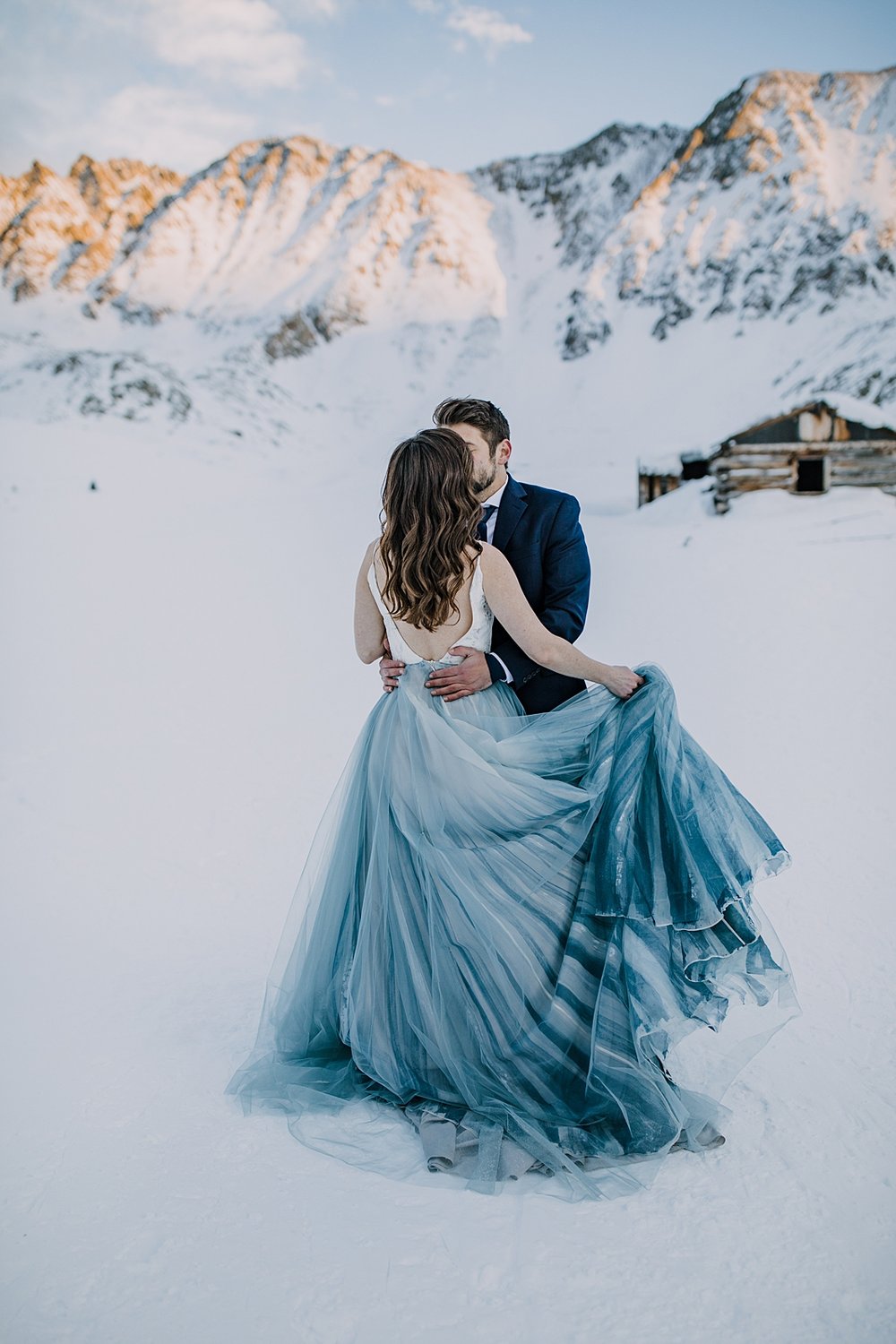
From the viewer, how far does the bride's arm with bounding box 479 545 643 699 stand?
2572 mm

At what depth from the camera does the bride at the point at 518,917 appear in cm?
237

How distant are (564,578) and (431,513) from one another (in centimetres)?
52

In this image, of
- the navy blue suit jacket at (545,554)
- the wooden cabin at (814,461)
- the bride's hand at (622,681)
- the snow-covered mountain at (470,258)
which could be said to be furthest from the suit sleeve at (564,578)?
the snow-covered mountain at (470,258)

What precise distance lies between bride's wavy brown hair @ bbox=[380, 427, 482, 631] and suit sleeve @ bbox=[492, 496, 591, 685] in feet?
1.07

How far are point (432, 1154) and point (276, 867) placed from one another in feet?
8.05

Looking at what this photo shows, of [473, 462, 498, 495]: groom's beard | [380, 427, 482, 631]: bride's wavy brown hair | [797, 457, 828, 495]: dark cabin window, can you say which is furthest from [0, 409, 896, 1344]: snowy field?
[797, 457, 828, 495]: dark cabin window

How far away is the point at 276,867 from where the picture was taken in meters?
4.65

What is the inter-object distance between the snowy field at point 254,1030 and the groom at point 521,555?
50.6 inches

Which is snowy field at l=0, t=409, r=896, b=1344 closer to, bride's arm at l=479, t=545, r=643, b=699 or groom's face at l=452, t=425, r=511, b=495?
bride's arm at l=479, t=545, r=643, b=699

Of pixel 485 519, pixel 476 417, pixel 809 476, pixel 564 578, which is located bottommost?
pixel 564 578

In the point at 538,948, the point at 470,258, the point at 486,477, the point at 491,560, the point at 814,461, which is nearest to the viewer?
the point at 538,948

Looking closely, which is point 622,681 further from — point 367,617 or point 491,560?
point 367,617

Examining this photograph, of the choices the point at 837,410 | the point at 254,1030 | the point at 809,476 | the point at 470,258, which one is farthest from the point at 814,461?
the point at 470,258

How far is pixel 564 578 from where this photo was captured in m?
2.83
